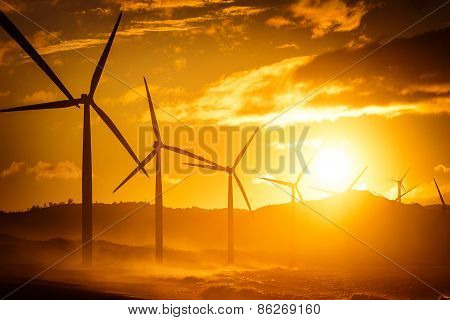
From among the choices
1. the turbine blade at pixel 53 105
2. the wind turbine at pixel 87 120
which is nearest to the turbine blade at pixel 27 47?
the wind turbine at pixel 87 120

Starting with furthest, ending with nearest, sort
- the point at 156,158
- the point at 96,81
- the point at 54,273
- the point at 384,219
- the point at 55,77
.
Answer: the point at 384,219 → the point at 156,158 → the point at 54,273 → the point at 96,81 → the point at 55,77

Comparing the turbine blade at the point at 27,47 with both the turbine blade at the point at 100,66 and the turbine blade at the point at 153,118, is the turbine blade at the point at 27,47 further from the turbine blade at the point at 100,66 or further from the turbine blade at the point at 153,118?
the turbine blade at the point at 153,118

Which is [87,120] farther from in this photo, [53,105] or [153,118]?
[153,118]

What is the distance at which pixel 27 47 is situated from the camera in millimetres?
41562

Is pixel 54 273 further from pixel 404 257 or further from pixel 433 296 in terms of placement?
pixel 404 257

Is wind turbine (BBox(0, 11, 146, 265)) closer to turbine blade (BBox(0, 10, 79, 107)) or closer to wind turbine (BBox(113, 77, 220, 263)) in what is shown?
turbine blade (BBox(0, 10, 79, 107))

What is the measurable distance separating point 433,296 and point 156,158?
107 feet

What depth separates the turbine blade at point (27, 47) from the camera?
38.8 metres

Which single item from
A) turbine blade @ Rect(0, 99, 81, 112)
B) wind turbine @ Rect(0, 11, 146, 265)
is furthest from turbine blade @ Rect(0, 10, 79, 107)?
turbine blade @ Rect(0, 99, 81, 112)

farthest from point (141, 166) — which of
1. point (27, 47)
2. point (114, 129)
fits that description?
point (27, 47)

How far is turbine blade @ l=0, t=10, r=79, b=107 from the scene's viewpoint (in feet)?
127

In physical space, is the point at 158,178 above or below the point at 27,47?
below
